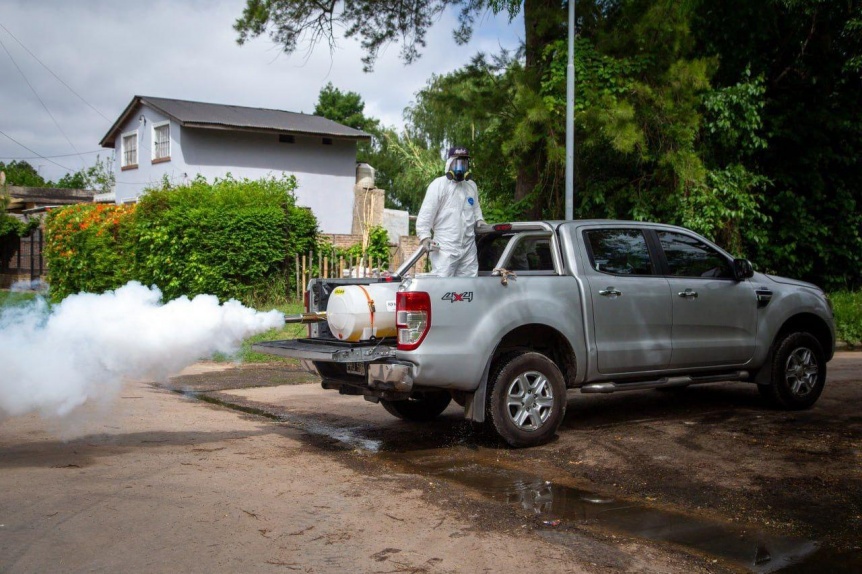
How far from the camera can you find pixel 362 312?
6.91 metres

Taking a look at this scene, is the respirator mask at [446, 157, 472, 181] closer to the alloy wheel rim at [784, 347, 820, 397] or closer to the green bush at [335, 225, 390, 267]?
the alloy wheel rim at [784, 347, 820, 397]

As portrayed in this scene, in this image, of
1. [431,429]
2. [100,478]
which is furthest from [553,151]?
[100,478]

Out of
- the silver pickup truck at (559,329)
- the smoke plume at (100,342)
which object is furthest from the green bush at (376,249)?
the smoke plume at (100,342)

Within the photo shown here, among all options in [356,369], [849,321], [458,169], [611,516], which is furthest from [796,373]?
[849,321]

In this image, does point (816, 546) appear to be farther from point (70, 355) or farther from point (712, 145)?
point (712, 145)

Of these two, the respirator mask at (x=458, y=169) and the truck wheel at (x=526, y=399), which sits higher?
the respirator mask at (x=458, y=169)

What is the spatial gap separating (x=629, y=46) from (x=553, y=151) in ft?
8.32

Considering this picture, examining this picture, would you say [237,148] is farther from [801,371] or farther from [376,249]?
[801,371]

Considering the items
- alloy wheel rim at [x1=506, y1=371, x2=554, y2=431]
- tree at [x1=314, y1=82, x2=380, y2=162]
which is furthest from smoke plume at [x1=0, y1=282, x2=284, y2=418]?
tree at [x1=314, y1=82, x2=380, y2=162]

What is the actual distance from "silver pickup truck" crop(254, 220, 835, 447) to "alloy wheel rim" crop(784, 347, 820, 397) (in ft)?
0.05

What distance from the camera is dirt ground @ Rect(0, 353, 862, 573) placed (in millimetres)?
4516

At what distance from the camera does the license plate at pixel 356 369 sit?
6.75 meters

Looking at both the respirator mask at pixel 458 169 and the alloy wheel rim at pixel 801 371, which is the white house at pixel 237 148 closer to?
the respirator mask at pixel 458 169

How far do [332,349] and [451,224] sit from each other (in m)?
1.80
